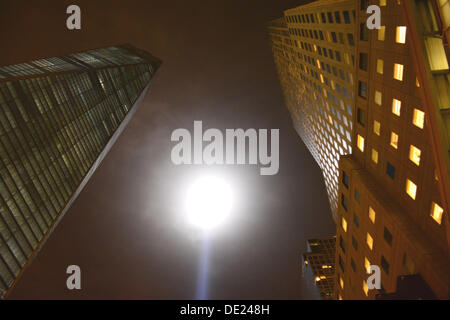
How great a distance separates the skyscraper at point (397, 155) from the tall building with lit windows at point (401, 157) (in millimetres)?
62

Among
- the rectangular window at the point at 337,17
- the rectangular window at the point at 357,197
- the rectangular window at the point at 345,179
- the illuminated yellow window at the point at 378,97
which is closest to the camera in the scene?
the illuminated yellow window at the point at 378,97

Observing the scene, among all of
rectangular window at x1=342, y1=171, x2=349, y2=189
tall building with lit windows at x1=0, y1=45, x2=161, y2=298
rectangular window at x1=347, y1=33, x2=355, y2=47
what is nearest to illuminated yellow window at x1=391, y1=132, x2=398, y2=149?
rectangular window at x1=342, y1=171, x2=349, y2=189

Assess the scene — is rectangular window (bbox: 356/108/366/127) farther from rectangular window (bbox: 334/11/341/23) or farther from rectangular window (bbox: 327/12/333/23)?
rectangular window (bbox: 327/12/333/23)

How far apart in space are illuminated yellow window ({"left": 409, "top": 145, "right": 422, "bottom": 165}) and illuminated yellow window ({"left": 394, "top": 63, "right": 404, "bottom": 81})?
5296 mm

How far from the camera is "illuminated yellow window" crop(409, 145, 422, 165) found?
828 inches

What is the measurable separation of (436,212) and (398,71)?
1064cm

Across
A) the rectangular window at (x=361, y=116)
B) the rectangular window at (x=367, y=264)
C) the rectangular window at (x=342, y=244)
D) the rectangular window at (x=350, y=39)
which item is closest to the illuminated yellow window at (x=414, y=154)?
the rectangular window at (x=361, y=116)

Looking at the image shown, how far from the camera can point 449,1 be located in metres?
13.1

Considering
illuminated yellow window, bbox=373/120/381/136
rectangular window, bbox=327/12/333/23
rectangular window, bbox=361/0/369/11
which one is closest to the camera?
illuminated yellow window, bbox=373/120/381/136

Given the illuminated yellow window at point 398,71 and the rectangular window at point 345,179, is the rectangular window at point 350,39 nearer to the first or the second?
the illuminated yellow window at point 398,71

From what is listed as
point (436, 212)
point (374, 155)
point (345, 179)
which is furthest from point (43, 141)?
point (436, 212)

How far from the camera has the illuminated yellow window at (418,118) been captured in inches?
792
